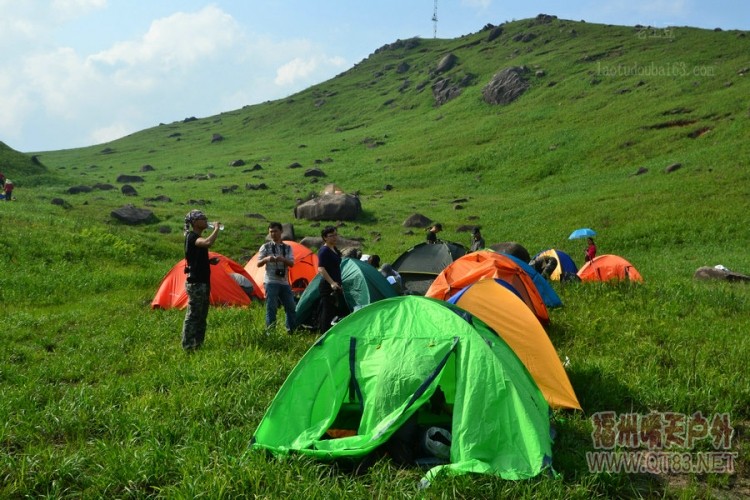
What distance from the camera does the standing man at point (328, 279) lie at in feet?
31.4

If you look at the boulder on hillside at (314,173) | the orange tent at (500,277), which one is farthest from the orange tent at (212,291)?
the boulder on hillside at (314,173)

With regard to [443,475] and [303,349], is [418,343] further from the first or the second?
[303,349]

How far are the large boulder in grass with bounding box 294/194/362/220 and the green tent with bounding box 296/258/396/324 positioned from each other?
2305cm

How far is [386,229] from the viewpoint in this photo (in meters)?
31.8

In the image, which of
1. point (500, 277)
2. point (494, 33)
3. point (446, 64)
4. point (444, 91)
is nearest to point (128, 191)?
point (500, 277)

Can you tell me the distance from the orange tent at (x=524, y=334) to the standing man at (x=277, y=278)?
3.51 m

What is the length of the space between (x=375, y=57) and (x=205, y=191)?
10948cm

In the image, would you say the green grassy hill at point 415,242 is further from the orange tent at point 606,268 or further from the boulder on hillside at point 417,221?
the orange tent at point 606,268

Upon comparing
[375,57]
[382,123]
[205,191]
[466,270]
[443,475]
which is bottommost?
[443,475]

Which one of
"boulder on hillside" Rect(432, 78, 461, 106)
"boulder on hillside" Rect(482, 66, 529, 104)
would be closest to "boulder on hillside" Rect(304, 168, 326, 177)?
"boulder on hillside" Rect(482, 66, 529, 104)

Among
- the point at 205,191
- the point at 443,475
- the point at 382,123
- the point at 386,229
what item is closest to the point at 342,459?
the point at 443,475

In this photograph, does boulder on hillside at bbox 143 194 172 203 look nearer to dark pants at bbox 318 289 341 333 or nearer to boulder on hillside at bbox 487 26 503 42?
dark pants at bbox 318 289 341 333

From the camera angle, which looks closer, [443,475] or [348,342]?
[443,475]

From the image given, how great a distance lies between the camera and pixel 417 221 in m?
32.2
